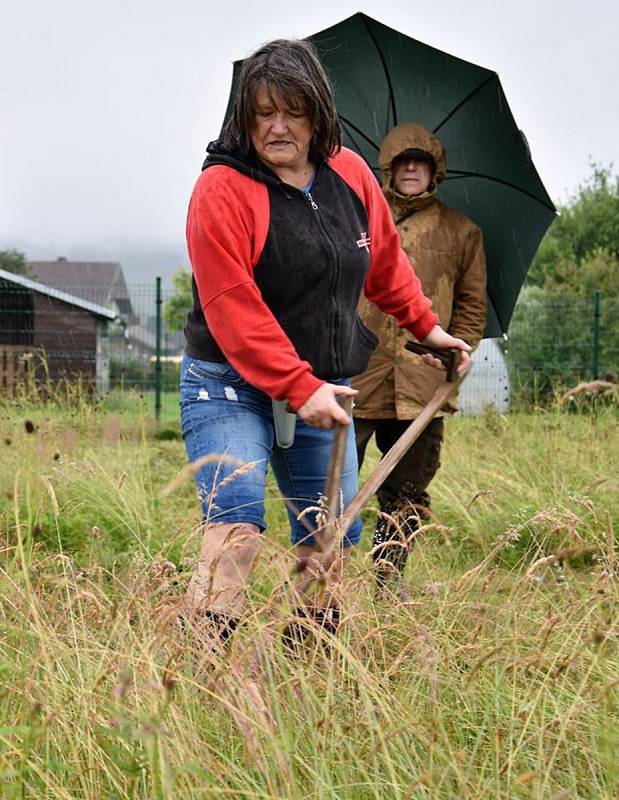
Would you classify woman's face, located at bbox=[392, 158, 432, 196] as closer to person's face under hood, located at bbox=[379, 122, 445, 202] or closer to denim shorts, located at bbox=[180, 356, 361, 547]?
person's face under hood, located at bbox=[379, 122, 445, 202]

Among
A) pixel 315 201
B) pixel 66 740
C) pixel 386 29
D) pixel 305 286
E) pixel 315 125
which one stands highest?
pixel 386 29

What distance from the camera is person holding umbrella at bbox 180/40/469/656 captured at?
8.54ft

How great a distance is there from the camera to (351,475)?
124 inches

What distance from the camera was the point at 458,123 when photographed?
15.3ft

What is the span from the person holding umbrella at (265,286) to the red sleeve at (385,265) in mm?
13

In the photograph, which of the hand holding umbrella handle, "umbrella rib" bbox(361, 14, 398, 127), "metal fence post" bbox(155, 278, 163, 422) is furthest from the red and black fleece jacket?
"metal fence post" bbox(155, 278, 163, 422)

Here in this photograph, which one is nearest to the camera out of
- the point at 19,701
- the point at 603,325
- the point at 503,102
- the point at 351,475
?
the point at 19,701

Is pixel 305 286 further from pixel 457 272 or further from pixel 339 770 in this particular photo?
pixel 457 272

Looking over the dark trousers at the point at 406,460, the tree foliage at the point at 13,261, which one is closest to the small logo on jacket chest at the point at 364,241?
the dark trousers at the point at 406,460

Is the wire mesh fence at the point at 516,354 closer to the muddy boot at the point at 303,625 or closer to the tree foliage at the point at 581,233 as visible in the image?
the muddy boot at the point at 303,625

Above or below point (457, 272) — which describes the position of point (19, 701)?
below

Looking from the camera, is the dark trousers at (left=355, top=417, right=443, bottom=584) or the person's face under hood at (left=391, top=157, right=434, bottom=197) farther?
the dark trousers at (left=355, top=417, right=443, bottom=584)

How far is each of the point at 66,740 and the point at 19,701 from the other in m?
0.22

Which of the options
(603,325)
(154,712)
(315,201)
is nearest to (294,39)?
(315,201)
